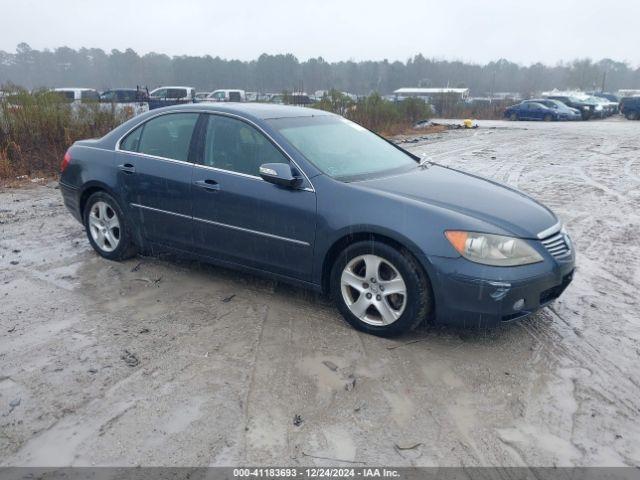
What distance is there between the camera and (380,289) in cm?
390

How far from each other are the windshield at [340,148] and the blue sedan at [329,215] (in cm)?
2

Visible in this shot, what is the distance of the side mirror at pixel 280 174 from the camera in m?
4.10

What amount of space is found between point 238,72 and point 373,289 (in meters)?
91.0

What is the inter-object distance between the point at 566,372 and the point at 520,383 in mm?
364

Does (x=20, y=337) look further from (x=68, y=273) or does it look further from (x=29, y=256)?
(x=29, y=256)

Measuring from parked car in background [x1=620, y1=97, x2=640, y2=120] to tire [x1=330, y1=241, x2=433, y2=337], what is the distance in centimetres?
3656

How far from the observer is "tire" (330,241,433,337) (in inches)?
147

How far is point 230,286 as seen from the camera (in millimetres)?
4961

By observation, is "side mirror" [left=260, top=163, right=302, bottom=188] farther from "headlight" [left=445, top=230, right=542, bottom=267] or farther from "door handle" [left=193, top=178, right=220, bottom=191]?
"headlight" [left=445, top=230, right=542, bottom=267]

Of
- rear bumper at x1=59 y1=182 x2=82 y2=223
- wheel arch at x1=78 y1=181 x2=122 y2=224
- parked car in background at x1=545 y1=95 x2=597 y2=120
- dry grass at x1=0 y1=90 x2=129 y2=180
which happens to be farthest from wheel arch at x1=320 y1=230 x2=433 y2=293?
parked car in background at x1=545 y1=95 x2=597 y2=120

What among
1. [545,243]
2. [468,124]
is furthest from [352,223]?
[468,124]

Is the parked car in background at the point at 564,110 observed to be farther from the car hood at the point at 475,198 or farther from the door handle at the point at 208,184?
the door handle at the point at 208,184

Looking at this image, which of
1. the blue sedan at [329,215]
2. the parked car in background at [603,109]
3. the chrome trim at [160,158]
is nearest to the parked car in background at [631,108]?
the parked car in background at [603,109]

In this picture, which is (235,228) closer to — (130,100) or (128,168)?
(128,168)
